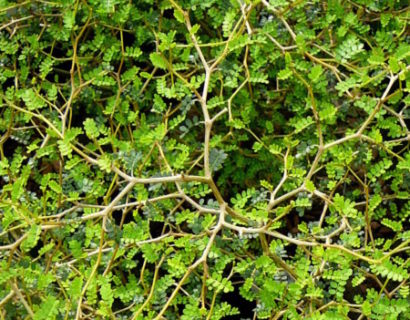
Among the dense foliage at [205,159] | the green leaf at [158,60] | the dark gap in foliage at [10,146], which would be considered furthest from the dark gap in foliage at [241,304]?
the dark gap in foliage at [10,146]

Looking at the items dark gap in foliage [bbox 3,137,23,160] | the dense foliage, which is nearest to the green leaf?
the dense foliage

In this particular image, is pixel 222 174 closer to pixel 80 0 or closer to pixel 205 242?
pixel 205 242

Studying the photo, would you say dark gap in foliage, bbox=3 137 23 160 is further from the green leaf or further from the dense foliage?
the green leaf

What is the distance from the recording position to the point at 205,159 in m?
1.75

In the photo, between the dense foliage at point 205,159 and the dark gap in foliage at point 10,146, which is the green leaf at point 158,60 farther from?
the dark gap in foliage at point 10,146

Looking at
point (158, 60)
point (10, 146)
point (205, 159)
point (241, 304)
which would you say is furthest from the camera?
point (10, 146)

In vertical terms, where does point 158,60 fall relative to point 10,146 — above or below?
above

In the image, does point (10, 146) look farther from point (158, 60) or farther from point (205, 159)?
point (205, 159)

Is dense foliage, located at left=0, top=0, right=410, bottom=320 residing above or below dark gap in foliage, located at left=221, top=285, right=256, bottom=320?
above

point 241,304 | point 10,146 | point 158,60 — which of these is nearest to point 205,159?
point 158,60

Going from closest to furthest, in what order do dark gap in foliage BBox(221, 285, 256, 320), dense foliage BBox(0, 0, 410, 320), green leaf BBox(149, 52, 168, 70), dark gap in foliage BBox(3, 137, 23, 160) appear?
dense foliage BBox(0, 0, 410, 320) → green leaf BBox(149, 52, 168, 70) → dark gap in foliage BBox(221, 285, 256, 320) → dark gap in foliage BBox(3, 137, 23, 160)

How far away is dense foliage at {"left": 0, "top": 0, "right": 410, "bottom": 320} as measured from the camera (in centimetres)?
176

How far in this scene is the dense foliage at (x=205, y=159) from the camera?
1764 millimetres

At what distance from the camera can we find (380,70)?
2.09 metres
